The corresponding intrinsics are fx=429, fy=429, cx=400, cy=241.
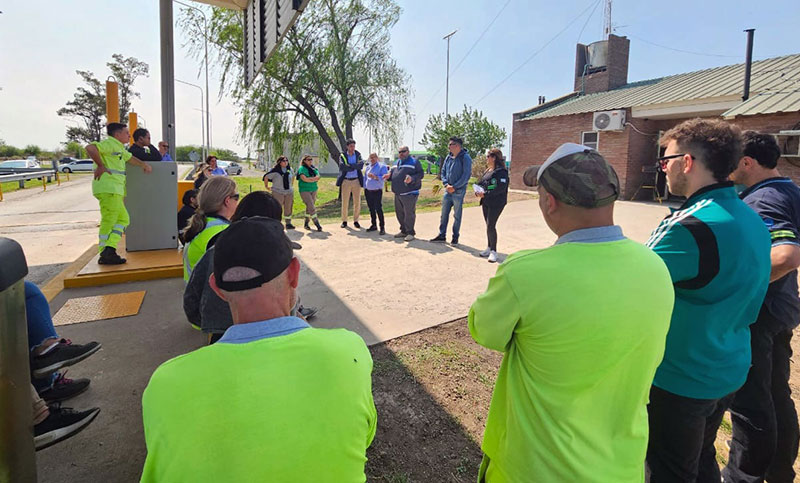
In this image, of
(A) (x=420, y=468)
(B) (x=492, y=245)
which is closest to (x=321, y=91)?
(B) (x=492, y=245)

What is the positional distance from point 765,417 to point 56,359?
152 inches

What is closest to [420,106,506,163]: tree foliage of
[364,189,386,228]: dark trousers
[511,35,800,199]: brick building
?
[511,35,800,199]: brick building

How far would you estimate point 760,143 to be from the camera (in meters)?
2.22

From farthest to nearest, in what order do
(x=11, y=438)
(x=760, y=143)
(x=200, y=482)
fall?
(x=760, y=143) → (x=11, y=438) → (x=200, y=482)

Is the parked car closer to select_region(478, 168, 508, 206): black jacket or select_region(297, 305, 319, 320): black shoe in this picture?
select_region(478, 168, 508, 206): black jacket

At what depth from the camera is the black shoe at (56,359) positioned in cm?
248

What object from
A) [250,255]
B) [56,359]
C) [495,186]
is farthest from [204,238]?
[495,186]

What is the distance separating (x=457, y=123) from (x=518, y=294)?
101 ft

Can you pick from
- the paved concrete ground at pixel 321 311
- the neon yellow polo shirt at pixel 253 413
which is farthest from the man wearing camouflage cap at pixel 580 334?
the paved concrete ground at pixel 321 311

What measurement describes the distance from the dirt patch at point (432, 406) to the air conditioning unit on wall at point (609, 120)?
1296 centimetres

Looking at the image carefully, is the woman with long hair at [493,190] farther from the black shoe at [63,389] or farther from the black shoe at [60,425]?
the black shoe at [60,425]

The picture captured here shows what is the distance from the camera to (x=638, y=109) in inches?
588

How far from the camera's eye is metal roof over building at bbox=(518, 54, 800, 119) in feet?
38.7

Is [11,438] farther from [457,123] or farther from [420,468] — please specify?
[457,123]
